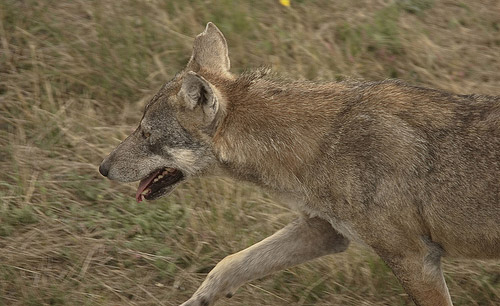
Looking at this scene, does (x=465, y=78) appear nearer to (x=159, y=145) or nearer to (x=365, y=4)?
(x=365, y=4)

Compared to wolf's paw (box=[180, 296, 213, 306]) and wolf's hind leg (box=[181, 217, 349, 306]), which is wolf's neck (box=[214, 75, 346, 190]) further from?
wolf's paw (box=[180, 296, 213, 306])

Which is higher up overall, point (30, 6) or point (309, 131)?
point (309, 131)

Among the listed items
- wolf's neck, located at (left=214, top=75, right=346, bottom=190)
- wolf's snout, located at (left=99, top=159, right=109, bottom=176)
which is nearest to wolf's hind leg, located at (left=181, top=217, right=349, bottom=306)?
wolf's neck, located at (left=214, top=75, right=346, bottom=190)

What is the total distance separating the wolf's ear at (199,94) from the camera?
6.32m

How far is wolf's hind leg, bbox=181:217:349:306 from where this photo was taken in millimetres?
6957

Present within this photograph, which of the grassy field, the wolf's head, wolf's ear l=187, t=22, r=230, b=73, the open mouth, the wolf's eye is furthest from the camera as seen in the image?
the grassy field

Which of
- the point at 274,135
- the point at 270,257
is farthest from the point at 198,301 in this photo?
the point at 274,135

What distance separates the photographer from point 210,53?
282 inches

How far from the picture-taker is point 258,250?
7.02m

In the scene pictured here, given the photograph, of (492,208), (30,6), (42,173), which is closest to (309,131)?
(492,208)

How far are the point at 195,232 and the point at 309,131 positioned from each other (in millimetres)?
1655

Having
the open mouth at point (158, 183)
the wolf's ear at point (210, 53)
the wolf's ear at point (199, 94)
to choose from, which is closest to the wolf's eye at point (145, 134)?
the open mouth at point (158, 183)

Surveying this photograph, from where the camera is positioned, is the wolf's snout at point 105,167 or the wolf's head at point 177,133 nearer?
the wolf's head at point 177,133

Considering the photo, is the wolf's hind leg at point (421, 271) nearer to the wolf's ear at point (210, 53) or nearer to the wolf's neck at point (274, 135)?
the wolf's neck at point (274, 135)
